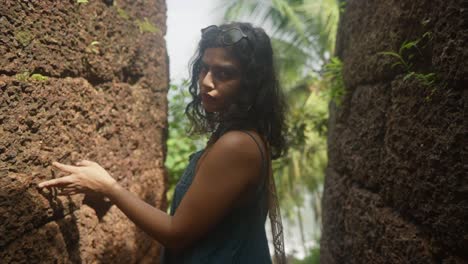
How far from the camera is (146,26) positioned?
7.50ft

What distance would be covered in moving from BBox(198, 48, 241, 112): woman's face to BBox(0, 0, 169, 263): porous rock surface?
62 centimetres

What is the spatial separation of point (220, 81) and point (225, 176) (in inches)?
15.7

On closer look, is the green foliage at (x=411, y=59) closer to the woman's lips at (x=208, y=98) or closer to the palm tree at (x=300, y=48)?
the woman's lips at (x=208, y=98)

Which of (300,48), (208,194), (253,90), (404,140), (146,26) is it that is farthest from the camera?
(300,48)

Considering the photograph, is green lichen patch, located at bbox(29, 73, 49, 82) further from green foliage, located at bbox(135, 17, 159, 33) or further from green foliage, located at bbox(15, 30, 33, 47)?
green foliage, located at bbox(135, 17, 159, 33)

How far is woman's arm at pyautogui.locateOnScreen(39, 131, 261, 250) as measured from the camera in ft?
4.22

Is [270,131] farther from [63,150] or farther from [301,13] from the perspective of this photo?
[301,13]

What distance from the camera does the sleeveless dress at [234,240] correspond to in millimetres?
1364

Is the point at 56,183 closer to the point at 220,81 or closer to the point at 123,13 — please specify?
the point at 220,81

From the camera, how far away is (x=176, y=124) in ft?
16.1

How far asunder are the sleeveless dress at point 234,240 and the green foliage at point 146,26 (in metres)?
1.14

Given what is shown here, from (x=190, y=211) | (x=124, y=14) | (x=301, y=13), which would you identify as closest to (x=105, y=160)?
(x=190, y=211)

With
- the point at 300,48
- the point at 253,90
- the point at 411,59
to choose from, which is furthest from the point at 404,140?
the point at 300,48

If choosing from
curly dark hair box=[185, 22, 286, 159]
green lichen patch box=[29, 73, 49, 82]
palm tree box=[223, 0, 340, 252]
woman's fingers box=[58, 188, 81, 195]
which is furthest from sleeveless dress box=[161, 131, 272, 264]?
palm tree box=[223, 0, 340, 252]
